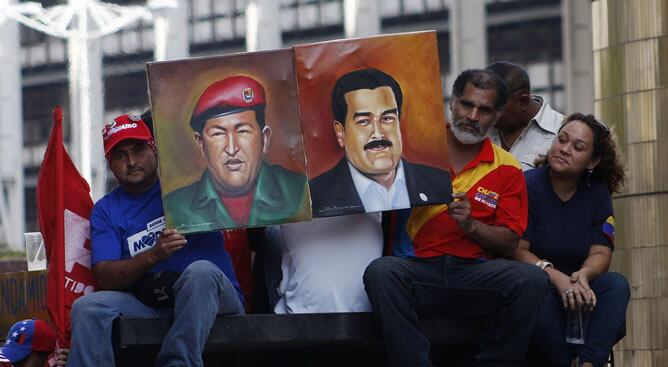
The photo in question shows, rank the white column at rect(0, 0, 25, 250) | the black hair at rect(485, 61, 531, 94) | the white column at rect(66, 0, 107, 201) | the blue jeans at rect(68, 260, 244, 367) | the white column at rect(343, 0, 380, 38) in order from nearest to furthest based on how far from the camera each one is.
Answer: the blue jeans at rect(68, 260, 244, 367) < the black hair at rect(485, 61, 531, 94) < the white column at rect(66, 0, 107, 201) < the white column at rect(343, 0, 380, 38) < the white column at rect(0, 0, 25, 250)

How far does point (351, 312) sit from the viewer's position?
5238 mm

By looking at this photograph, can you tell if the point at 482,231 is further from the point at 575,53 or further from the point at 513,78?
the point at 575,53

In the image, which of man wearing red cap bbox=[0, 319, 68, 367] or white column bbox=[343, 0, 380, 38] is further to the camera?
white column bbox=[343, 0, 380, 38]

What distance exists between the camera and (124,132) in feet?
18.2

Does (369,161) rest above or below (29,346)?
above

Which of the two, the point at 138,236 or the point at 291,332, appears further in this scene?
the point at 138,236

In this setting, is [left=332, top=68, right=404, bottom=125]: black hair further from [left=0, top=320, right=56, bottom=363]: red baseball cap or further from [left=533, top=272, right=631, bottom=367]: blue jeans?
[left=0, top=320, right=56, bottom=363]: red baseball cap

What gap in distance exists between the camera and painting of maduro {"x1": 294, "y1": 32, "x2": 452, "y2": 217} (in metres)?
5.30

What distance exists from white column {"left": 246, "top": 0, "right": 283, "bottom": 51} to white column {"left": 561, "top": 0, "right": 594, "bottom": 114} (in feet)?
27.3

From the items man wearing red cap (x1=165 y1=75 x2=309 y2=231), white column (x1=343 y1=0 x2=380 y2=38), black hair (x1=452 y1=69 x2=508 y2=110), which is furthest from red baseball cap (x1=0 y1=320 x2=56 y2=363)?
Result: white column (x1=343 y1=0 x2=380 y2=38)

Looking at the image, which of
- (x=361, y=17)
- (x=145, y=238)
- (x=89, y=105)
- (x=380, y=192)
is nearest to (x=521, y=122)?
(x=380, y=192)

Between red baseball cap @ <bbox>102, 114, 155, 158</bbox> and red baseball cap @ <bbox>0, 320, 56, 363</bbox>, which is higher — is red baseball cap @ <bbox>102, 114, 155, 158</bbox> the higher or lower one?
the higher one

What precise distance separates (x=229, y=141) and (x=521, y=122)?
7.16 feet

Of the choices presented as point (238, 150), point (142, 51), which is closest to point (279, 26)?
point (142, 51)
